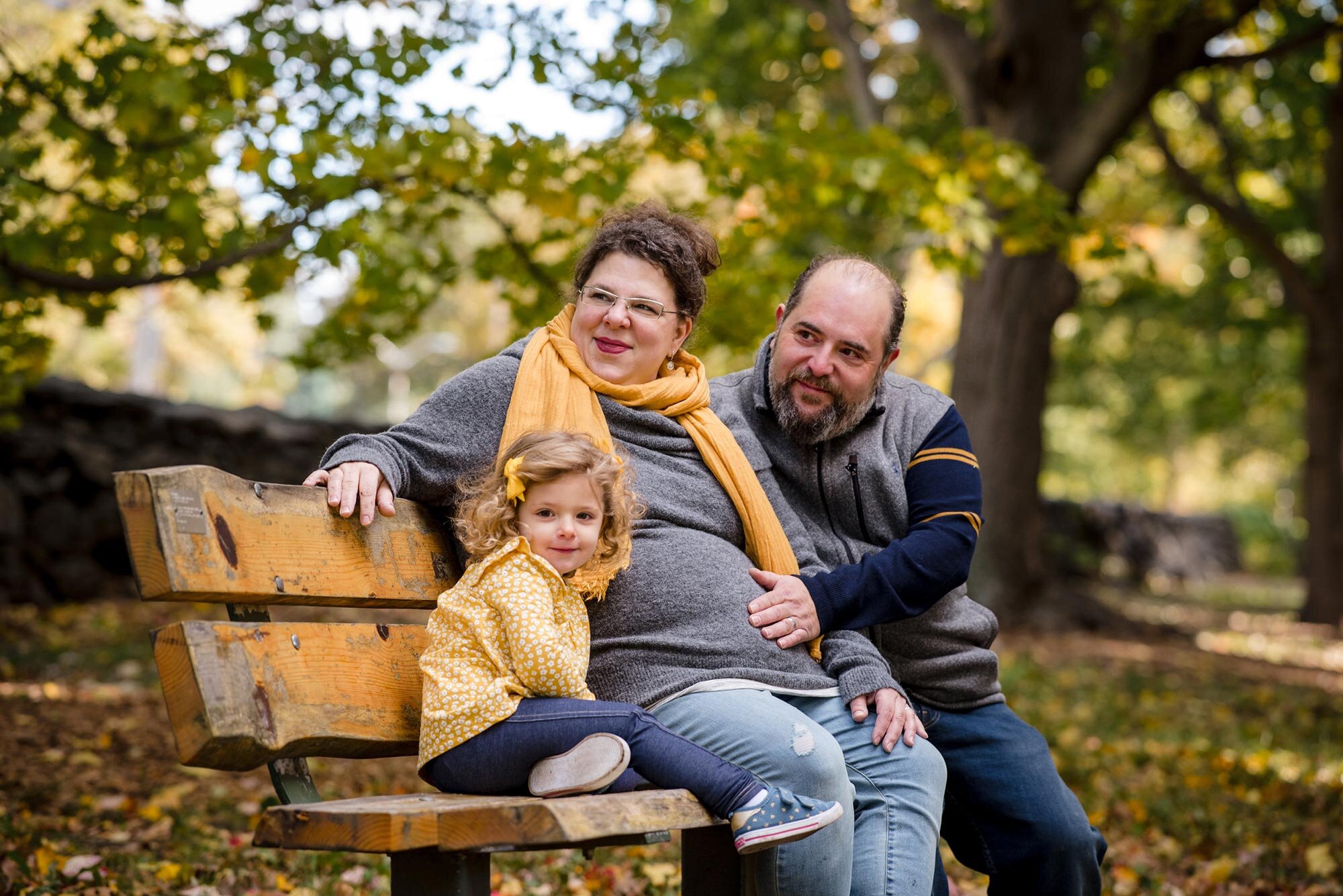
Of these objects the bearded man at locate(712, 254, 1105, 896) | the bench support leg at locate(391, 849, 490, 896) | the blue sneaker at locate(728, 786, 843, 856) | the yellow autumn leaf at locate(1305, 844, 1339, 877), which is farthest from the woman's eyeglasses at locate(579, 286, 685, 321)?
the yellow autumn leaf at locate(1305, 844, 1339, 877)

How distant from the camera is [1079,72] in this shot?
9.59 metres

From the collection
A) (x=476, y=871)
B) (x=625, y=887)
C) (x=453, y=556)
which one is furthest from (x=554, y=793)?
(x=625, y=887)

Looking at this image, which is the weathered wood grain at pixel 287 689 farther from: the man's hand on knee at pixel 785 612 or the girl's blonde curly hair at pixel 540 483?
the man's hand on knee at pixel 785 612

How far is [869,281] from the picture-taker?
3.05 m

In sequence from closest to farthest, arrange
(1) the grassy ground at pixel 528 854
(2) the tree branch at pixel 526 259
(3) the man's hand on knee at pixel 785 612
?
(3) the man's hand on knee at pixel 785 612
(1) the grassy ground at pixel 528 854
(2) the tree branch at pixel 526 259

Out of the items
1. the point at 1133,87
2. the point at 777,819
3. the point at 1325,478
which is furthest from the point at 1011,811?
the point at 1325,478

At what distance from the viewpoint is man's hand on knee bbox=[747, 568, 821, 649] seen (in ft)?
8.82

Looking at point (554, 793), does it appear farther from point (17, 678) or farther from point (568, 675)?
point (17, 678)

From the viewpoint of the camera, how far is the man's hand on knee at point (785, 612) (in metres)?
2.69

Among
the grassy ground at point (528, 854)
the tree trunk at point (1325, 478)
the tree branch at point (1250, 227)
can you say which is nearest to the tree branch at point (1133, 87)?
the tree branch at point (1250, 227)

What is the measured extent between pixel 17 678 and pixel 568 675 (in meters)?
5.43

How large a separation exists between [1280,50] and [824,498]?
26.3 feet

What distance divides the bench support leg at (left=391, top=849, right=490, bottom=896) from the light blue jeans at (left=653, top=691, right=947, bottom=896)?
1.79ft

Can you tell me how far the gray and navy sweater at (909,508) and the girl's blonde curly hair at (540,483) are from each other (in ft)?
1.76
